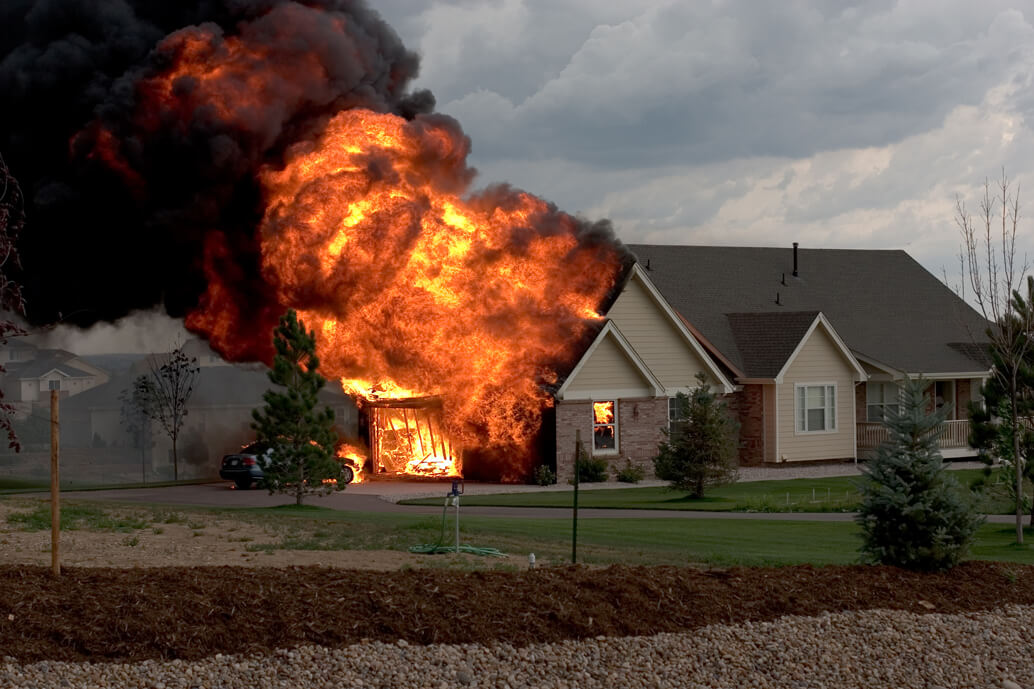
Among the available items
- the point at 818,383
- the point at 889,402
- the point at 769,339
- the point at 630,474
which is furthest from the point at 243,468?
the point at 889,402

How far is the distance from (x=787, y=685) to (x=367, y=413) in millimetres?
28256

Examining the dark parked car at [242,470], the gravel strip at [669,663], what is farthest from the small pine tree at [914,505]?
the dark parked car at [242,470]

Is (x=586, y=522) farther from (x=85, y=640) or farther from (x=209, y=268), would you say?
(x=209, y=268)

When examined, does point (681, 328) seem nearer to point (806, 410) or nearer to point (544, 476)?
point (806, 410)

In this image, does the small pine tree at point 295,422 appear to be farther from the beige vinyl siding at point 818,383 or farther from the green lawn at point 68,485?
the beige vinyl siding at point 818,383

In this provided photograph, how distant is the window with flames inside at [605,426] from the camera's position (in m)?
33.4

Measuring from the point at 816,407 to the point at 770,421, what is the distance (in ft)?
6.19

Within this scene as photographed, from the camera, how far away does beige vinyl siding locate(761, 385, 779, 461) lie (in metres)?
37.1

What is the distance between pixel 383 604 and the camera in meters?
9.51

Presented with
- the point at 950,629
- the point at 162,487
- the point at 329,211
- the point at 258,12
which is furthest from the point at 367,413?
the point at 950,629

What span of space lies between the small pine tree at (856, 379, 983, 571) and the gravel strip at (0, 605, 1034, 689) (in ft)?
5.59

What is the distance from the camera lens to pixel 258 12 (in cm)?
3059

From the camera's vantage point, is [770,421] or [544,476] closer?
[544,476]

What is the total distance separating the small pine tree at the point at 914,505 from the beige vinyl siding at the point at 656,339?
22.6 m
